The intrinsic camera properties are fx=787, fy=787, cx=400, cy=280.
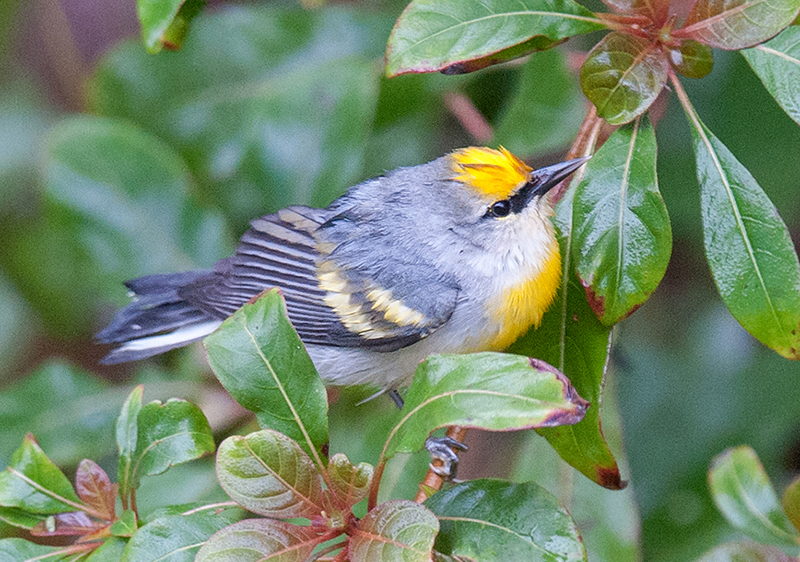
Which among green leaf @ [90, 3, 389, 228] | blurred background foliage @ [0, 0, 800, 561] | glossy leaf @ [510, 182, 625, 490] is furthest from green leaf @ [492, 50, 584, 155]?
glossy leaf @ [510, 182, 625, 490]

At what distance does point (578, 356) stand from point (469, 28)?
0.58 metres

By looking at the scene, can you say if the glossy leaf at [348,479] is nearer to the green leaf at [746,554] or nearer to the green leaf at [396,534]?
the green leaf at [396,534]

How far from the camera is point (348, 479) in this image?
1186 millimetres

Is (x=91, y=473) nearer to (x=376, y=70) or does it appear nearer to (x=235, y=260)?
(x=235, y=260)

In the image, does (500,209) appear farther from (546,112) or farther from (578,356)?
(546,112)

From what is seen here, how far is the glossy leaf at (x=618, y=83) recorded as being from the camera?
1.22 metres

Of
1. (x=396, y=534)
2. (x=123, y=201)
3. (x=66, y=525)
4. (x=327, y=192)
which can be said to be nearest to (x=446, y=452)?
(x=396, y=534)

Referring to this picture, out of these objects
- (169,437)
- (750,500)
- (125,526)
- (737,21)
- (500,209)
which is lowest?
(750,500)

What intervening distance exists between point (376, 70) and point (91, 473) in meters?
1.43

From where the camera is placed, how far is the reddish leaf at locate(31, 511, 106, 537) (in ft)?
4.54

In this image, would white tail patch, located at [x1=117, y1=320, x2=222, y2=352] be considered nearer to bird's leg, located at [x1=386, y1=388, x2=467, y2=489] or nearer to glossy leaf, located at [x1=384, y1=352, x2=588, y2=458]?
bird's leg, located at [x1=386, y1=388, x2=467, y2=489]

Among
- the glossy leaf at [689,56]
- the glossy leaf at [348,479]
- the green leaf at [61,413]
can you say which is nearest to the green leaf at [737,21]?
Result: the glossy leaf at [689,56]

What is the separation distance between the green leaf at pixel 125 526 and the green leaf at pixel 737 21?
1.19 metres

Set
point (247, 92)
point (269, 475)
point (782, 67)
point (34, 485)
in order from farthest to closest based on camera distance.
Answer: point (247, 92)
point (34, 485)
point (782, 67)
point (269, 475)
